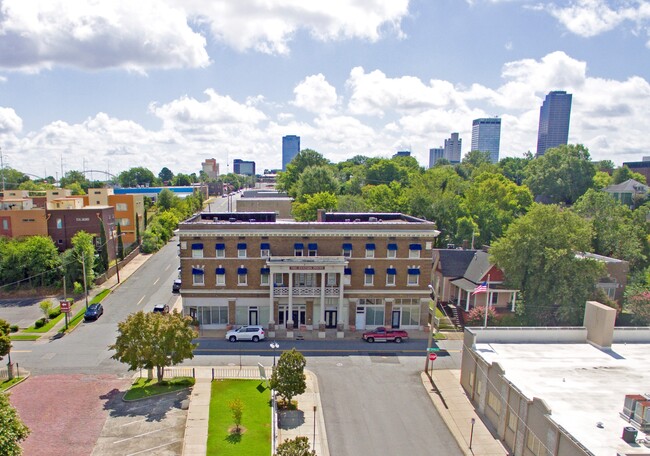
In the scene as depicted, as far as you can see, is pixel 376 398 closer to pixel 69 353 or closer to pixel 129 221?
pixel 69 353

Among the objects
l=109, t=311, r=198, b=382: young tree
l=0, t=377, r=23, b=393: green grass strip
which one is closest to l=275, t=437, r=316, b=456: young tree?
l=109, t=311, r=198, b=382: young tree

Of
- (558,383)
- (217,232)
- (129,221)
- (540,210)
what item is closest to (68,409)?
(217,232)

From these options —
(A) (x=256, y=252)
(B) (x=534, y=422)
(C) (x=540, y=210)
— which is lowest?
(B) (x=534, y=422)

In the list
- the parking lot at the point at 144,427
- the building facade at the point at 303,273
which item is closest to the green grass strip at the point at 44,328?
the building facade at the point at 303,273

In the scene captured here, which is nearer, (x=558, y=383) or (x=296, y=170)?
(x=558, y=383)

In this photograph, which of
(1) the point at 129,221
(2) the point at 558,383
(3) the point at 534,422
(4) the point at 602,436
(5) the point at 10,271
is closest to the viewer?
(4) the point at 602,436

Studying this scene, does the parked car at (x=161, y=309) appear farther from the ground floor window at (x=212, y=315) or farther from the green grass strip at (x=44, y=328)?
the green grass strip at (x=44, y=328)

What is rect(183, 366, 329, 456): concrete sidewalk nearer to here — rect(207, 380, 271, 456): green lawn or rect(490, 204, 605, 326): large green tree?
rect(207, 380, 271, 456): green lawn
